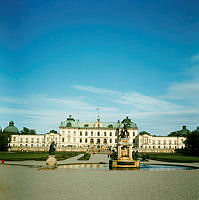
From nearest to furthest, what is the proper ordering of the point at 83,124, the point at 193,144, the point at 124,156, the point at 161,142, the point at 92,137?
1. the point at 124,156
2. the point at 193,144
3. the point at 92,137
4. the point at 161,142
5. the point at 83,124

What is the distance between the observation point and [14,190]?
12.8m

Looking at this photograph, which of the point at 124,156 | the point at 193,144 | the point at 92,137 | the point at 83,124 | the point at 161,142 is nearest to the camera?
the point at 124,156

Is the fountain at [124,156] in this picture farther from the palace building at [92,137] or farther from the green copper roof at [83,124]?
the green copper roof at [83,124]

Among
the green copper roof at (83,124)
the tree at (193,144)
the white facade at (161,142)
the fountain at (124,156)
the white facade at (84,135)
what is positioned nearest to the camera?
→ the fountain at (124,156)

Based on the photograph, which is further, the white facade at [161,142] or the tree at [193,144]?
the white facade at [161,142]

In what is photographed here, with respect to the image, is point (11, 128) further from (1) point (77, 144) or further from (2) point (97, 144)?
(2) point (97, 144)

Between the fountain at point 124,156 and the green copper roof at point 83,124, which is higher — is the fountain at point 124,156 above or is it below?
below

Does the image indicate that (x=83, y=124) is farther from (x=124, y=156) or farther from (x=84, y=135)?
(x=124, y=156)

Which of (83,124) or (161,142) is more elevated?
→ (83,124)

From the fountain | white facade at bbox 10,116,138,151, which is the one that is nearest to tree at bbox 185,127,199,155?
the fountain

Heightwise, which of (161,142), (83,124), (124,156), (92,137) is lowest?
(124,156)

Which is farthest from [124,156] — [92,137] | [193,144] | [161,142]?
[161,142]

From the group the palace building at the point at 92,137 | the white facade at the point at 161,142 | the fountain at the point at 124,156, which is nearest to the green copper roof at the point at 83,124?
the palace building at the point at 92,137

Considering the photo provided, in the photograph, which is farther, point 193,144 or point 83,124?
point 83,124
